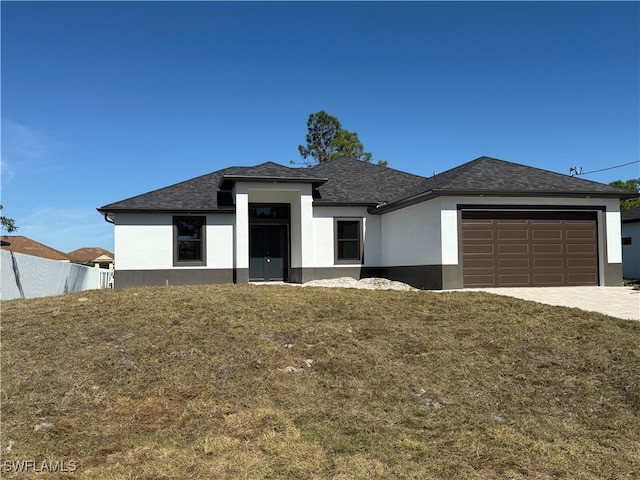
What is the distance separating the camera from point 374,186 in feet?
65.5

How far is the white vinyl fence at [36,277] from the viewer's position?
12.1 m

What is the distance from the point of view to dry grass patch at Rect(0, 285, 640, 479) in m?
3.95

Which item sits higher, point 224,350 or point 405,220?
point 405,220

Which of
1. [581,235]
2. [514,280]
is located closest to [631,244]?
[581,235]

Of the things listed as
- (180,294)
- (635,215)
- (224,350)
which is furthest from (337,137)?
(224,350)

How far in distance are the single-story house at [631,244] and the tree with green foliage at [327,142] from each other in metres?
19.0

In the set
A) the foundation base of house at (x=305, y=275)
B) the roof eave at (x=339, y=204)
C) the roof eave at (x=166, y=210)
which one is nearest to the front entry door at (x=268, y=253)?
the foundation base of house at (x=305, y=275)

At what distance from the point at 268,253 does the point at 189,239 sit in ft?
10.7

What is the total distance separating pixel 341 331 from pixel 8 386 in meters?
4.32

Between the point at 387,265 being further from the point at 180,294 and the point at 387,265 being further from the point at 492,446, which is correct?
the point at 492,446

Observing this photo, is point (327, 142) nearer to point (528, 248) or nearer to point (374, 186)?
point (374, 186)

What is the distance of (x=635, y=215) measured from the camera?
24781mm

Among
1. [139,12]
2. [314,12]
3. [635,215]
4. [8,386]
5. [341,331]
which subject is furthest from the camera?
[635,215]

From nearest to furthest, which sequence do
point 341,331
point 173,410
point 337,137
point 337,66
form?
point 173,410
point 341,331
point 337,66
point 337,137
